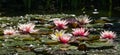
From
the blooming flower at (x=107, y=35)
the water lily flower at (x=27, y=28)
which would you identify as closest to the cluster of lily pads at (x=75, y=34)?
the blooming flower at (x=107, y=35)

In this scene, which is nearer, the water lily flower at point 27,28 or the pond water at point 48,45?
the pond water at point 48,45

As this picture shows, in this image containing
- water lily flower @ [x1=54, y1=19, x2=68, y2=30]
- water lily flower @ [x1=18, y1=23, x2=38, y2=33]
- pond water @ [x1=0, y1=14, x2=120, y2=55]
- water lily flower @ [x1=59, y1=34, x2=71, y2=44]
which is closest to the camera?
pond water @ [x1=0, y1=14, x2=120, y2=55]

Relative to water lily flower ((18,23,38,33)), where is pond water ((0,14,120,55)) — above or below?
below

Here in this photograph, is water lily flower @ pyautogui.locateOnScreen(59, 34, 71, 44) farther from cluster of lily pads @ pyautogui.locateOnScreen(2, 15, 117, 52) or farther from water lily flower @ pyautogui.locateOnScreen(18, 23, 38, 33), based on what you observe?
water lily flower @ pyautogui.locateOnScreen(18, 23, 38, 33)

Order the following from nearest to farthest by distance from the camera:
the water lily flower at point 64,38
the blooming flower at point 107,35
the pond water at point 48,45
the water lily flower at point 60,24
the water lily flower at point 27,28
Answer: the pond water at point 48,45
the water lily flower at point 64,38
the blooming flower at point 107,35
the water lily flower at point 27,28
the water lily flower at point 60,24

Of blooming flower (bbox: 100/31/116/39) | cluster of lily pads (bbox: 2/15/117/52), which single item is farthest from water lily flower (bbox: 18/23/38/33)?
blooming flower (bbox: 100/31/116/39)

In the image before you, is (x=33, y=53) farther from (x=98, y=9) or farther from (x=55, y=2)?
(x=55, y=2)

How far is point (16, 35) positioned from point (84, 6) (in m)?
4.15

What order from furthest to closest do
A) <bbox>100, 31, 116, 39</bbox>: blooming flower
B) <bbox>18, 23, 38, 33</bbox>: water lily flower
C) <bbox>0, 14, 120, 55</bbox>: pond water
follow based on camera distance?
<bbox>18, 23, 38, 33</bbox>: water lily flower, <bbox>100, 31, 116, 39</bbox>: blooming flower, <bbox>0, 14, 120, 55</bbox>: pond water

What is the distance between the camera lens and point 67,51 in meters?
3.09

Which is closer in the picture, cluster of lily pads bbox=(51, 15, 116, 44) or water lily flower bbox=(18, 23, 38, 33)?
cluster of lily pads bbox=(51, 15, 116, 44)

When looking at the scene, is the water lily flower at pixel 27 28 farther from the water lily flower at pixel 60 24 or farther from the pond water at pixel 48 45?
the water lily flower at pixel 60 24

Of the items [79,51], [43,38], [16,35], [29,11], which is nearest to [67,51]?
[79,51]

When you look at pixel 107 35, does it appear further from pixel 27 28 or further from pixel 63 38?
pixel 27 28
